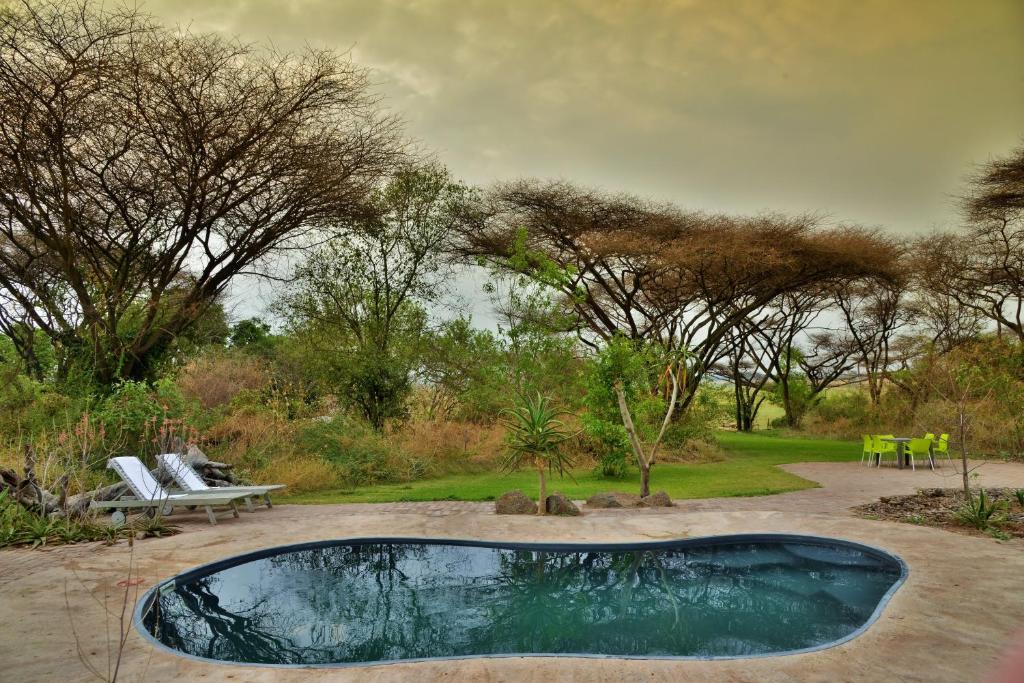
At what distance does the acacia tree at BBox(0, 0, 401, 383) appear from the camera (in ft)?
33.3

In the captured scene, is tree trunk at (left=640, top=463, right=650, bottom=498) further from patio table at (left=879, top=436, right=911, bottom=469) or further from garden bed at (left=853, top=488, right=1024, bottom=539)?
patio table at (left=879, top=436, right=911, bottom=469)

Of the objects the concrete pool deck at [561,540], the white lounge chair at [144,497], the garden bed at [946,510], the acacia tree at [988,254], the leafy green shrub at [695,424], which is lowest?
the concrete pool deck at [561,540]

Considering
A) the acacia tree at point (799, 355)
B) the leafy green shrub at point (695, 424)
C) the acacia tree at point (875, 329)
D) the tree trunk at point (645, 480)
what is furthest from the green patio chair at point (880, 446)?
the acacia tree at point (799, 355)

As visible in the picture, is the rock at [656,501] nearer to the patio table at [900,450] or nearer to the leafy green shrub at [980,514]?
the leafy green shrub at [980,514]

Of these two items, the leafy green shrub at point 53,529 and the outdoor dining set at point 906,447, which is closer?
the leafy green shrub at point 53,529

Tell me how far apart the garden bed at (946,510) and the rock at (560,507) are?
352 cm

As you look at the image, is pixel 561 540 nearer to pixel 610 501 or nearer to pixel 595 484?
pixel 610 501

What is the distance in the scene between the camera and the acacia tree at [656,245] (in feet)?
50.8

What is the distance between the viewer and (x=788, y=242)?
15789 mm

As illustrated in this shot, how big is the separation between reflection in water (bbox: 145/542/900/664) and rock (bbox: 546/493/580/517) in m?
1.45

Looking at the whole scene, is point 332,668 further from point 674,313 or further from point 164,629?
point 674,313

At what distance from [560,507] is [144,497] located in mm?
4886

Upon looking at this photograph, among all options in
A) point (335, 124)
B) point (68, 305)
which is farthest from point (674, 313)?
point (68, 305)

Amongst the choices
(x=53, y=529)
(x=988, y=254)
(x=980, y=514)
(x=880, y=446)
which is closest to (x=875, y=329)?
(x=988, y=254)
